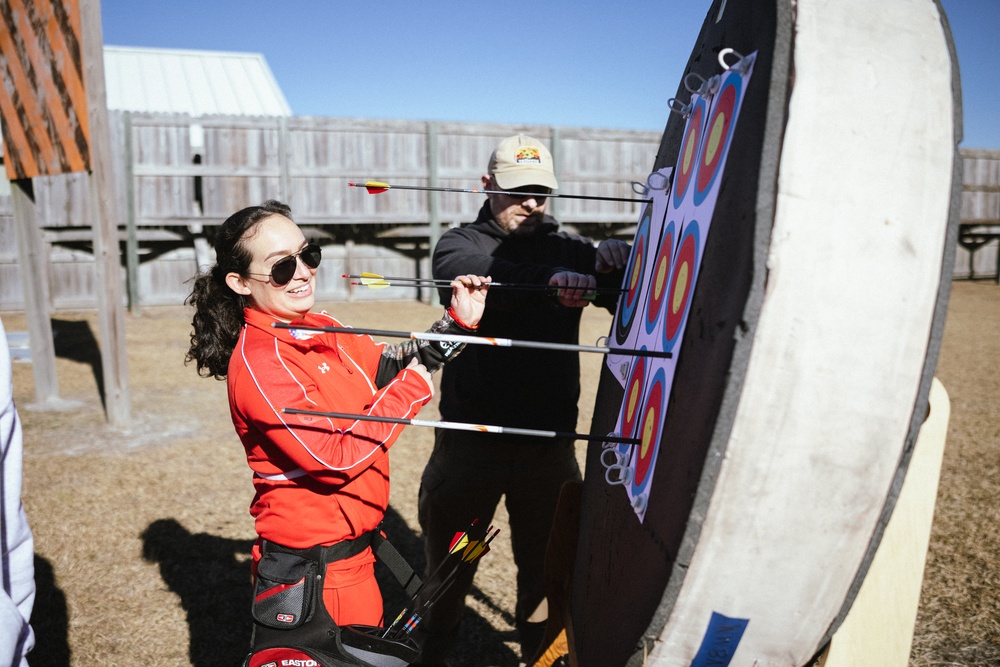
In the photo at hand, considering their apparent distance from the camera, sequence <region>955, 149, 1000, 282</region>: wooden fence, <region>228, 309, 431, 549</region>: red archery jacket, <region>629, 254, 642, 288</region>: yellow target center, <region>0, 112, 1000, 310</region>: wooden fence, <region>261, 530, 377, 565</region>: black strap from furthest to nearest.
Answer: <region>955, 149, 1000, 282</region>: wooden fence, <region>0, 112, 1000, 310</region>: wooden fence, <region>629, 254, 642, 288</region>: yellow target center, <region>261, 530, 377, 565</region>: black strap, <region>228, 309, 431, 549</region>: red archery jacket

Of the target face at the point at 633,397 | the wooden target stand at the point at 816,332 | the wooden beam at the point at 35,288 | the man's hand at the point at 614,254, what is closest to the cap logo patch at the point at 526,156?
the man's hand at the point at 614,254

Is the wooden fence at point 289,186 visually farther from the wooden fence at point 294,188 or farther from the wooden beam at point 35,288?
the wooden beam at point 35,288

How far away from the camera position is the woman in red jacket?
1.60m

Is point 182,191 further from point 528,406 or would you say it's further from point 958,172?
Answer: point 958,172

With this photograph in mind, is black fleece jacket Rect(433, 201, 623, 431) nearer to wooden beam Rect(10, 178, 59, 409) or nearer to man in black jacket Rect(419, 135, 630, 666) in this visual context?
man in black jacket Rect(419, 135, 630, 666)

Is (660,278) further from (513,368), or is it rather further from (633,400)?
(513,368)

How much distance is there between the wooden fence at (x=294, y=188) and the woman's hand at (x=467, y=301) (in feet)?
37.4

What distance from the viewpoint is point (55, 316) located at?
12.6m

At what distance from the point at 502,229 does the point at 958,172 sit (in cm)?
183

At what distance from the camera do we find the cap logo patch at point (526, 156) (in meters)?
2.52

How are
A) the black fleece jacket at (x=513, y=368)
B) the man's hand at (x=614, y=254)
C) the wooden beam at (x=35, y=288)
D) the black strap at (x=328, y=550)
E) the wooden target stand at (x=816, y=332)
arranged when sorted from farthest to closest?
the wooden beam at (x=35, y=288) < the black fleece jacket at (x=513, y=368) < the man's hand at (x=614, y=254) < the black strap at (x=328, y=550) < the wooden target stand at (x=816, y=332)

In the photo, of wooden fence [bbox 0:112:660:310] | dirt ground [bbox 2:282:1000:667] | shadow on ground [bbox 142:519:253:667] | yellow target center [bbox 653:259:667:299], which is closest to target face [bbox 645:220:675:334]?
yellow target center [bbox 653:259:667:299]

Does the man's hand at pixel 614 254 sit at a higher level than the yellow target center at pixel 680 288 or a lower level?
higher

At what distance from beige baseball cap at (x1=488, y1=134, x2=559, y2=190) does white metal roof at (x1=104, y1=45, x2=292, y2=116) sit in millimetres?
15435
